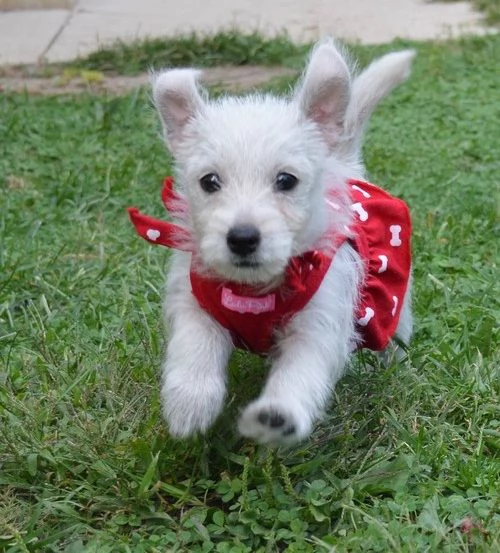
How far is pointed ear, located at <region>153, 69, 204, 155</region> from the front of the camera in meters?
3.33

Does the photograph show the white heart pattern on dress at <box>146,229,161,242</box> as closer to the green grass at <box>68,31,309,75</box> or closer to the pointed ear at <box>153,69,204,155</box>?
the pointed ear at <box>153,69,204,155</box>

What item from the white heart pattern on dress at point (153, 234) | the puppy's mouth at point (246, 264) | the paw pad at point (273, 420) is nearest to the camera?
the paw pad at point (273, 420)

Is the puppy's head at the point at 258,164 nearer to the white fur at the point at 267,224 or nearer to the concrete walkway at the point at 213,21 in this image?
the white fur at the point at 267,224

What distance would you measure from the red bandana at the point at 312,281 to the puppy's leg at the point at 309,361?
59 millimetres

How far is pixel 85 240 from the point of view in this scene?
17.4 feet

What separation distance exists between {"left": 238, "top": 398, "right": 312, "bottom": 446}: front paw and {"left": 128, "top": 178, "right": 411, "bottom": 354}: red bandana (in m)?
0.44

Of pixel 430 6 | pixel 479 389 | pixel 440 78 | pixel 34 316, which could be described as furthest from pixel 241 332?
pixel 430 6

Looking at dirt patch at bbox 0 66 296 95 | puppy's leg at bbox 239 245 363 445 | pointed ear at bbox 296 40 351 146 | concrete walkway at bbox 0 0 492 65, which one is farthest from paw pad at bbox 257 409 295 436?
concrete walkway at bbox 0 0 492 65

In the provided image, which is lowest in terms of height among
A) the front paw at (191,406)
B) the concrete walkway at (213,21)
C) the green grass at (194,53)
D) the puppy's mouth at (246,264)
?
the concrete walkway at (213,21)

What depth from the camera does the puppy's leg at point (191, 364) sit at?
10.0 ft

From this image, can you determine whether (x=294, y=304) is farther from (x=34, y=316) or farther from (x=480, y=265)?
(x=480, y=265)

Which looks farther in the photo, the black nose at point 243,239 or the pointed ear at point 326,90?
the pointed ear at point 326,90

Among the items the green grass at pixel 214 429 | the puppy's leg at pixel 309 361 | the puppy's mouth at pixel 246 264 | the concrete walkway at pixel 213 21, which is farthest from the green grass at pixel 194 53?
the puppy's mouth at pixel 246 264

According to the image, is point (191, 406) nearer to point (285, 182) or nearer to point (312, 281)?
point (312, 281)
